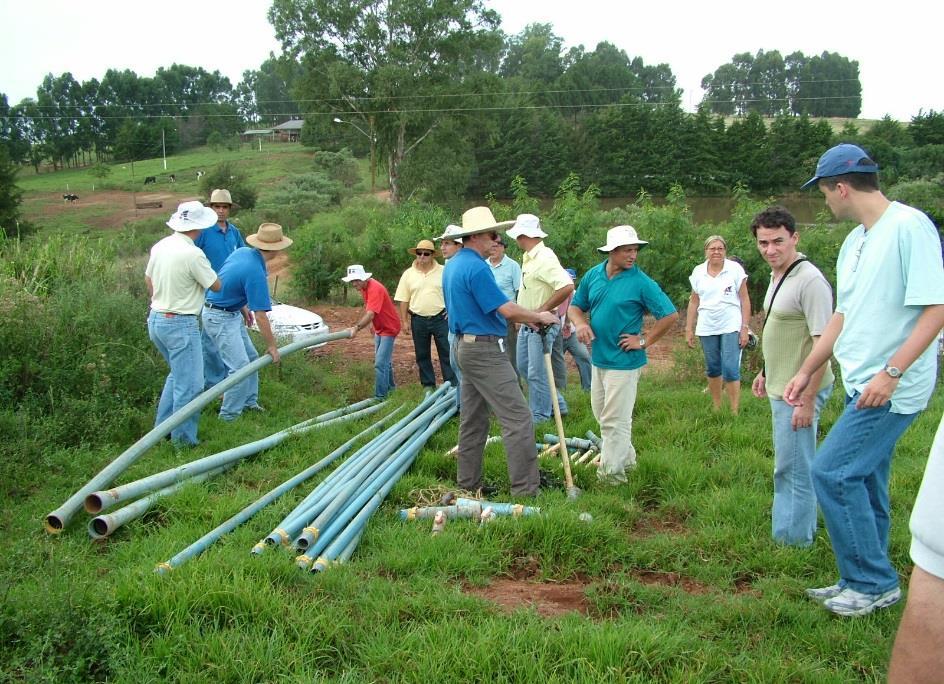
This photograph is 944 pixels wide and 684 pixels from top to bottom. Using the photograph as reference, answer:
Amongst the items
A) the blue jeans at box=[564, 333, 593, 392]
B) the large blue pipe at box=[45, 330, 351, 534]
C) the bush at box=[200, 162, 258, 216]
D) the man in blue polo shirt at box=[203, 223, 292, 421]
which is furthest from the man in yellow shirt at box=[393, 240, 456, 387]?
the bush at box=[200, 162, 258, 216]

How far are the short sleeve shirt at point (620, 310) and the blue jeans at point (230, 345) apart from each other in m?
3.51

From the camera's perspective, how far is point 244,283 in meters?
7.11

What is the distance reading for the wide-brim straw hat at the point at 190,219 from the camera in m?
6.52

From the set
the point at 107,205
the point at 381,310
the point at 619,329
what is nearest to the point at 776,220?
the point at 619,329

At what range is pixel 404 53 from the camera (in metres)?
41.8

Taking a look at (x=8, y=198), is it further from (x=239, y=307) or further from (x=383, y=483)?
(x=383, y=483)

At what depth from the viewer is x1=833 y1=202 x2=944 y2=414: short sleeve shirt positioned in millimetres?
3260

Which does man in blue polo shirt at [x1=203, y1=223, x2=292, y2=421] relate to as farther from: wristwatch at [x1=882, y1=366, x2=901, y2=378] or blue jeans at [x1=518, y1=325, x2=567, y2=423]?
wristwatch at [x1=882, y1=366, x2=901, y2=378]

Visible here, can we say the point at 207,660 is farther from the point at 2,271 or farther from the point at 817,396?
the point at 2,271

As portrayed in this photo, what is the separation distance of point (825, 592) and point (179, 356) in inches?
197

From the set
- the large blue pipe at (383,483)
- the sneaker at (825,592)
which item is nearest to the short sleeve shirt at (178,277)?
the large blue pipe at (383,483)

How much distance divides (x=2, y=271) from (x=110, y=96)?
97668 millimetres

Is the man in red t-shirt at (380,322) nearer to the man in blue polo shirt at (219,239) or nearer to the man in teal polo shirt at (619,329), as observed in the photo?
the man in blue polo shirt at (219,239)

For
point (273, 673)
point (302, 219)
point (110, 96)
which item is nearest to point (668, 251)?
point (273, 673)
